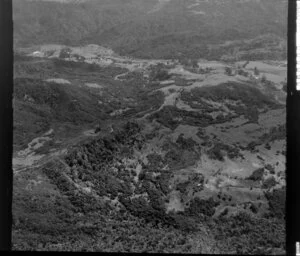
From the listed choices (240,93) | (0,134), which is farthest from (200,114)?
(0,134)

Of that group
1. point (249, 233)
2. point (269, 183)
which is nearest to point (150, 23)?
point (269, 183)

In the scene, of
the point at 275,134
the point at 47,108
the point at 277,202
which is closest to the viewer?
the point at 277,202

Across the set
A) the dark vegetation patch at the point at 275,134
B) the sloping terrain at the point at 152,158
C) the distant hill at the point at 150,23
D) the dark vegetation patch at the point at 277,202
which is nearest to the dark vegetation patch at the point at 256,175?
the sloping terrain at the point at 152,158

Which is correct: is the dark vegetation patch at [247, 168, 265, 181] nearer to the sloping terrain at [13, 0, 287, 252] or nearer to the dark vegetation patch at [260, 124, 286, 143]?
the sloping terrain at [13, 0, 287, 252]

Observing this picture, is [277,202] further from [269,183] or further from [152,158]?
[152,158]

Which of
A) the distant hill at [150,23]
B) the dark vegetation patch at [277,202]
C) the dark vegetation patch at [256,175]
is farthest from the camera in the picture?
the distant hill at [150,23]

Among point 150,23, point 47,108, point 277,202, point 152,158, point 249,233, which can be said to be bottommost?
point 249,233

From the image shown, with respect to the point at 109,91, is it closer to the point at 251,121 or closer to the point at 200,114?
the point at 200,114

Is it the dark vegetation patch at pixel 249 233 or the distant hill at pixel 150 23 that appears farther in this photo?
the distant hill at pixel 150 23

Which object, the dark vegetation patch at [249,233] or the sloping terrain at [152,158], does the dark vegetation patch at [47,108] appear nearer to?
the sloping terrain at [152,158]
